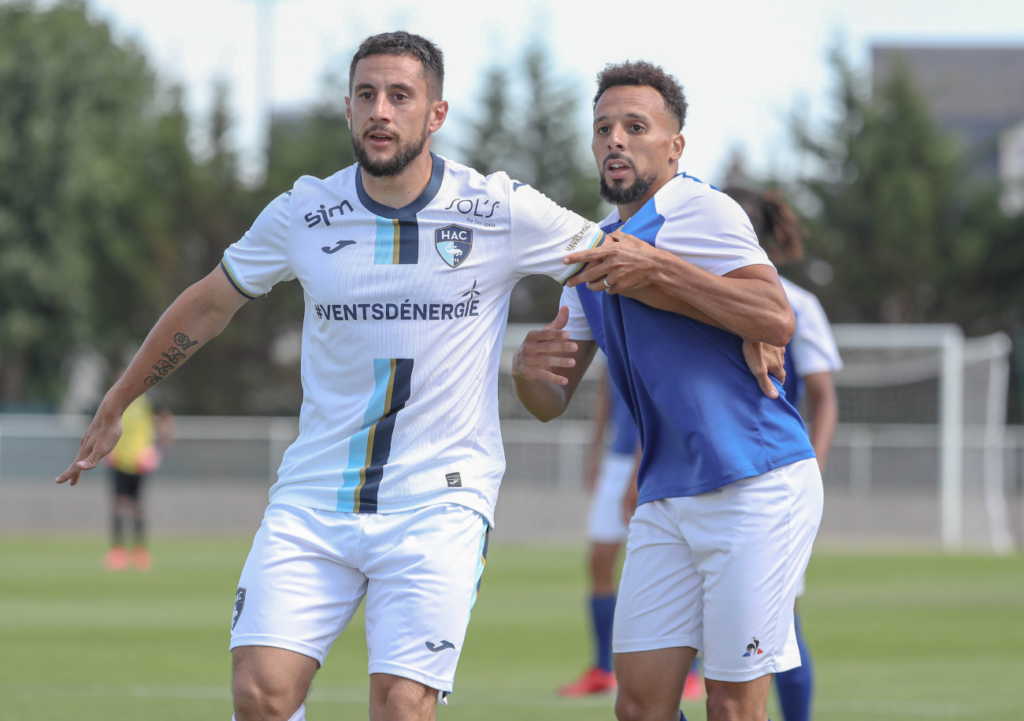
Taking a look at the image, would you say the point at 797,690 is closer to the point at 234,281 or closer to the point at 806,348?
the point at 806,348

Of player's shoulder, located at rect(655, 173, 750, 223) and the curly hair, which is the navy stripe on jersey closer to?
player's shoulder, located at rect(655, 173, 750, 223)

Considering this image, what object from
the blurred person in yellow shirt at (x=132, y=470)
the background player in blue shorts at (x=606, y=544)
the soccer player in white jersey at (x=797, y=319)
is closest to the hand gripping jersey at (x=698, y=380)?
the soccer player in white jersey at (x=797, y=319)

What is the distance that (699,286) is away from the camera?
13.6 feet

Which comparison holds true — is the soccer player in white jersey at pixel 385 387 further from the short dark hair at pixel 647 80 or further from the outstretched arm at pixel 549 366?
the short dark hair at pixel 647 80

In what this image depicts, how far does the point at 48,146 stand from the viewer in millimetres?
37594

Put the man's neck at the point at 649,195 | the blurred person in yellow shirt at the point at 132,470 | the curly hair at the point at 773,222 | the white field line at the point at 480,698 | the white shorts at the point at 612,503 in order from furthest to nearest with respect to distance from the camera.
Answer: the blurred person in yellow shirt at the point at 132,470 → the white shorts at the point at 612,503 → the white field line at the point at 480,698 → the curly hair at the point at 773,222 → the man's neck at the point at 649,195

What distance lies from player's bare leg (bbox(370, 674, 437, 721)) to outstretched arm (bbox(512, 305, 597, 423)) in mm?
1097

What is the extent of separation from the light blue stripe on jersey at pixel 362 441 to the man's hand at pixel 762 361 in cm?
114

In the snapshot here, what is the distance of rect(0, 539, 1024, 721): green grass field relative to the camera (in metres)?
7.80

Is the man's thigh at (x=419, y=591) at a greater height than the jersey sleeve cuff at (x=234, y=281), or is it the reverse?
the jersey sleeve cuff at (x=234, y=281)

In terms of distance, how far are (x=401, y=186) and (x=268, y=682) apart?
1.58m

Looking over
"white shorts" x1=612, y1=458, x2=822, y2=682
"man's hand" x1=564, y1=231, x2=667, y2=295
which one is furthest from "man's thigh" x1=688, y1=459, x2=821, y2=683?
"man's hand" x1=564, y1=231, x2=667, y2=295

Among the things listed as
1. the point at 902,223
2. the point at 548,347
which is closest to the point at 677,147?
the point at 548,347

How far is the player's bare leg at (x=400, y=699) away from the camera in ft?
12.9
